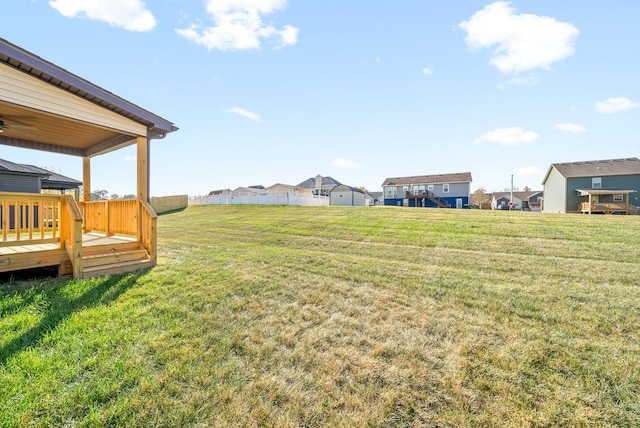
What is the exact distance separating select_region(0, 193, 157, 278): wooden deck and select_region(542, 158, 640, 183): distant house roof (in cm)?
3351

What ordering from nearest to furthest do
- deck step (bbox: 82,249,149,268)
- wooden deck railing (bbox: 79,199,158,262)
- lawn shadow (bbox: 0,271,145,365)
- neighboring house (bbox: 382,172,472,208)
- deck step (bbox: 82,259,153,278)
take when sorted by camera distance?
lawn shadow (bbox: 0,271,145,365), deck step (bbox: 82,259,153,278), deck step (bbox: 82,249,149,268), wooden deck railing (bbox: 79,199,158,262), neighboring house (bbox: 382,172,472,208)

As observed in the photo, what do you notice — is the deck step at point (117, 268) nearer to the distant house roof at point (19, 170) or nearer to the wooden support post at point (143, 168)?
the wooden support post at point (143, 168)

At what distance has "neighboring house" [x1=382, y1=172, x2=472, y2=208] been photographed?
35.0 meters

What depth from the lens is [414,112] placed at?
1625 cm

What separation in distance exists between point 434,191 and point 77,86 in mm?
37864

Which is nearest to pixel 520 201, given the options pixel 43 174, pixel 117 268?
pixel 117 268

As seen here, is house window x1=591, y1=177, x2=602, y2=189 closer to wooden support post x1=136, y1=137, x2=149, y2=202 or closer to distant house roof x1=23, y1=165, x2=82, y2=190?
wooden support post x1=136, y1=137, x2=149, y2=202

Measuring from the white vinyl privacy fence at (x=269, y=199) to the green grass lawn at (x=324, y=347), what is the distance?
1816cm

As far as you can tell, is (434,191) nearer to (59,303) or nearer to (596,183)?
(596,183)

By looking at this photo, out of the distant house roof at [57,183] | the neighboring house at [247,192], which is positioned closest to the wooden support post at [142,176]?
the distant house roof at [57,183]

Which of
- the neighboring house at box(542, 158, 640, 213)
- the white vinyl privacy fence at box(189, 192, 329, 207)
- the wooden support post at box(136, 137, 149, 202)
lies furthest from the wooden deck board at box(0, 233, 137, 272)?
the neighboring house at box(542, 158, 640, 213)

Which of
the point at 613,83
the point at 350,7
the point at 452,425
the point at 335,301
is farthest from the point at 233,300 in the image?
the point at 613,83

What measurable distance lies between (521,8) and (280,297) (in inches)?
429

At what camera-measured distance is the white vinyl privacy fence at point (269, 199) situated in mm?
23734
